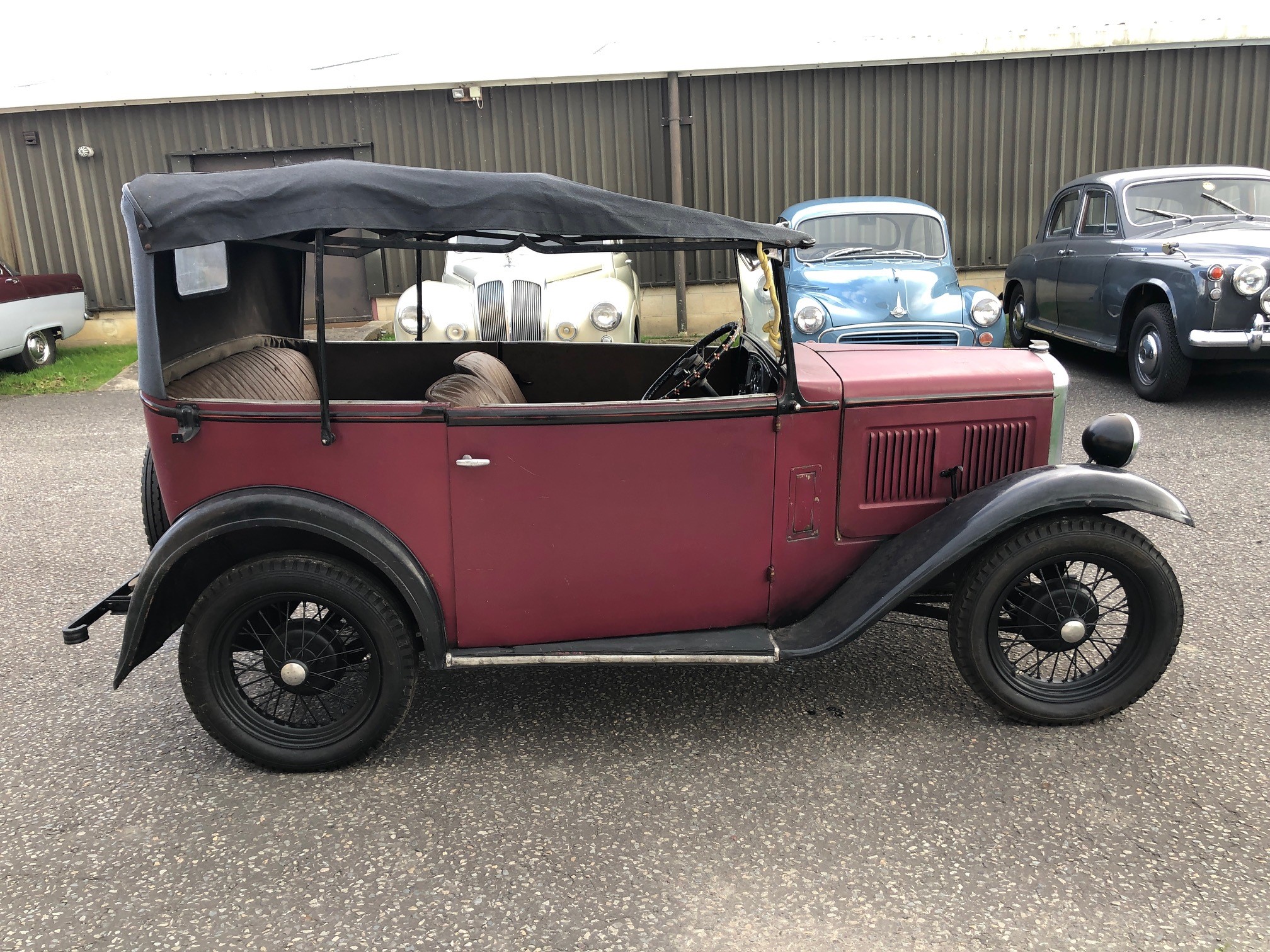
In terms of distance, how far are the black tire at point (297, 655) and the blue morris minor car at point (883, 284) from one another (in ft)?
16.7

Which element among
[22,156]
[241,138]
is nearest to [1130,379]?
[241,138]

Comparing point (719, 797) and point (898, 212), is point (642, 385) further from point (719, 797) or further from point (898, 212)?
point (898, 212)

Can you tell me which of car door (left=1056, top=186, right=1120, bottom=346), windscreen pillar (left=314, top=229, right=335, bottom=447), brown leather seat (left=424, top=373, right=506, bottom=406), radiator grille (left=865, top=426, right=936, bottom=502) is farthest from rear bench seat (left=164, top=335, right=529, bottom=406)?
car door (left=1056, top=186, right=1120, bottom=346)

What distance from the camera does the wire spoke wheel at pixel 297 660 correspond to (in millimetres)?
3113

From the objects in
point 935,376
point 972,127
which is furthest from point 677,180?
point 935,376

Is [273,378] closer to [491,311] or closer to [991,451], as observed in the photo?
[991,451]

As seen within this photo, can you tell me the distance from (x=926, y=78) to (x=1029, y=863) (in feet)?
36.3

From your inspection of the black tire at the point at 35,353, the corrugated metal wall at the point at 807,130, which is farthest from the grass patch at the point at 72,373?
the corrugated metal wall at the point at 807,130

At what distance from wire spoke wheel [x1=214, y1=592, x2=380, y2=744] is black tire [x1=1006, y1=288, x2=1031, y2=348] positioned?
8998 mm

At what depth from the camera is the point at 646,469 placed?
314cm

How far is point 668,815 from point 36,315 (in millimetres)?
10520

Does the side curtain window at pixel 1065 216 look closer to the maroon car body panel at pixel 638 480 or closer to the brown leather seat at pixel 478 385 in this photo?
the maroon car body panel at pixel 638 480

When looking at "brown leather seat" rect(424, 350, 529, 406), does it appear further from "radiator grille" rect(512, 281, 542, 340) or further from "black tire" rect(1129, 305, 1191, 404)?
"black tire" rect(1129, 305, 1191, 404)

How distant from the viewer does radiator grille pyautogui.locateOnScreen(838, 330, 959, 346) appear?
24.2ft
